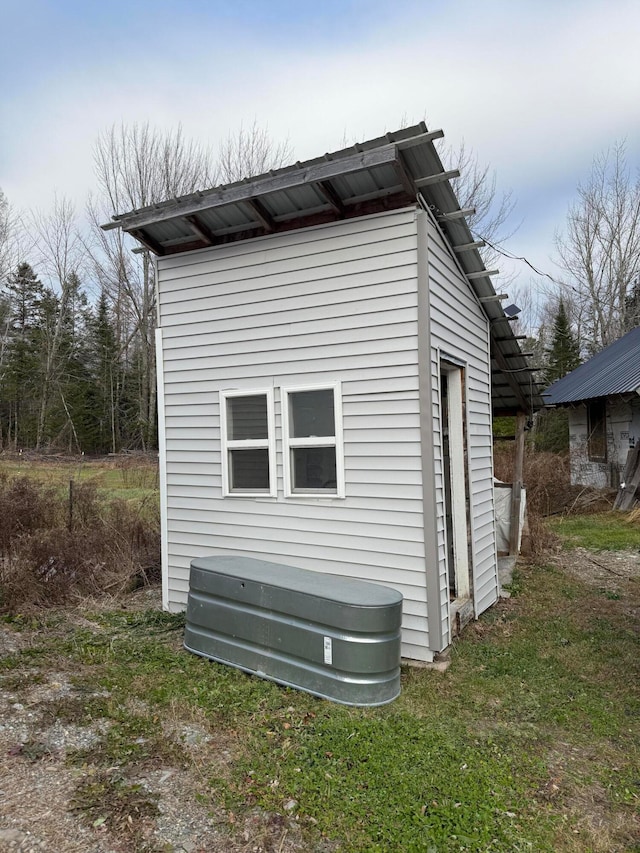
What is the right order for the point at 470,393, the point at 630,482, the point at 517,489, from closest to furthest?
1. the point at 470,393
2. the point at 517,489
3. the point at 630,482

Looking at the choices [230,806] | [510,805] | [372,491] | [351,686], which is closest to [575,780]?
[510,805]

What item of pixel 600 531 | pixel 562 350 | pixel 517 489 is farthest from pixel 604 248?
pixel 517 489

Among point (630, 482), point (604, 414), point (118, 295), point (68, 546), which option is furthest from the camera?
point (118, 295)

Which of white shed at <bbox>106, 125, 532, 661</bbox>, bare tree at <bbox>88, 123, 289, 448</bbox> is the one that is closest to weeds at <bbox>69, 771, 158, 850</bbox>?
white shed at <bbox>106, 125, 532, 661</bbox>

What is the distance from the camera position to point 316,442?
4531mm

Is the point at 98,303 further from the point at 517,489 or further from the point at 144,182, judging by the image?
the point at 517,489

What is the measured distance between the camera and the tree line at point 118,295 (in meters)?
19.4

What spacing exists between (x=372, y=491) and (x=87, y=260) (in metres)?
21.4

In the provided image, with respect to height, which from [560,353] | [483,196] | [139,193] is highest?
[139,193]

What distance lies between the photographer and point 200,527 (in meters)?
5.14

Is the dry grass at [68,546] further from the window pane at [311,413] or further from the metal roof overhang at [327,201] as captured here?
the metal roof overhang at [327,201]

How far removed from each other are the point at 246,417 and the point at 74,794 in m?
3.02

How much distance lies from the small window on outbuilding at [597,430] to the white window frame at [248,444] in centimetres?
1096

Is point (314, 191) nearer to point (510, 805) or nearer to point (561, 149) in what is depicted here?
point (510, 805)
